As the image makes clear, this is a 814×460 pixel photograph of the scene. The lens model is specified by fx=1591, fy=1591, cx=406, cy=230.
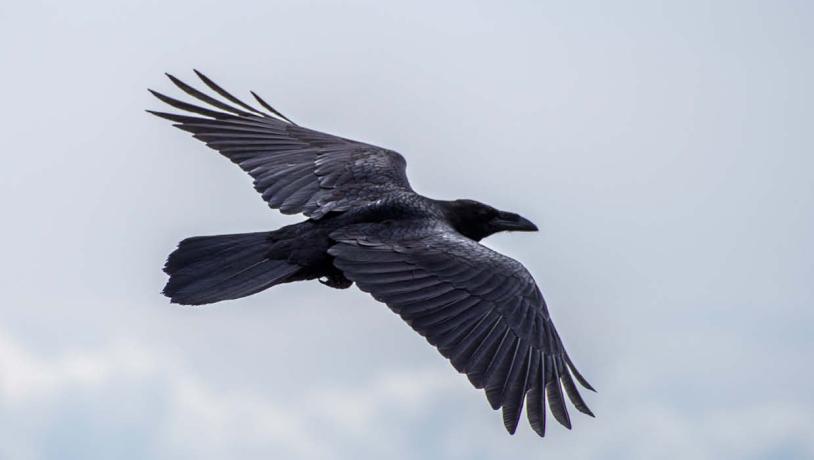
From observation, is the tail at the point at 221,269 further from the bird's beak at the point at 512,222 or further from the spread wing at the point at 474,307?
the bird's beak at the point at 512,222

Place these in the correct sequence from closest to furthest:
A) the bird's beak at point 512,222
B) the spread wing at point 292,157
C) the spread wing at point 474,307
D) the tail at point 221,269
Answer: the spread wing at point 474,307 → the tail at point 221,269 → the spread wing at point 292,157 → the bird's beak at point 512,222

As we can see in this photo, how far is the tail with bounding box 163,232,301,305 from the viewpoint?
13258 mm

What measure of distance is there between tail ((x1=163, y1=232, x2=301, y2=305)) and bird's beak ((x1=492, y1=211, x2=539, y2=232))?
265 cm

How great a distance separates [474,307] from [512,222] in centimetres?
301

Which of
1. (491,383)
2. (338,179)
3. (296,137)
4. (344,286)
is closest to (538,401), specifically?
(491,383)

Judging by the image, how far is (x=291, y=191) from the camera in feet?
48.9

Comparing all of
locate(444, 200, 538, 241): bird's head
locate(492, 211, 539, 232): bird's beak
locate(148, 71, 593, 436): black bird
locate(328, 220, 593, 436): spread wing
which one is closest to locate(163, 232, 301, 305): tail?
locate(148, 71, 593, 436): black bird

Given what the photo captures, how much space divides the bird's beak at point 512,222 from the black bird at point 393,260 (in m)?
0.01

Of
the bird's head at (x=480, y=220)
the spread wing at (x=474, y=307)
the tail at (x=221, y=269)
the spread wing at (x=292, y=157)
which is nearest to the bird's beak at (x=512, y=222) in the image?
the bird's head at (x=480, y=220)

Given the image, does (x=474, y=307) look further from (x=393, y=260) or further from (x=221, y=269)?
(x=221, y=269)

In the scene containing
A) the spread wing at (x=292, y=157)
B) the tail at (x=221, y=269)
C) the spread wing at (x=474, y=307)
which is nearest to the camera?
the spread wing at (x=474, y=307)

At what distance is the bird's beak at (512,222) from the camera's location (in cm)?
1555

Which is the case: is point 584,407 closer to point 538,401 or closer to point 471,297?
point 538,401

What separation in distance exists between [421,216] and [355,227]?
0.75 metres
